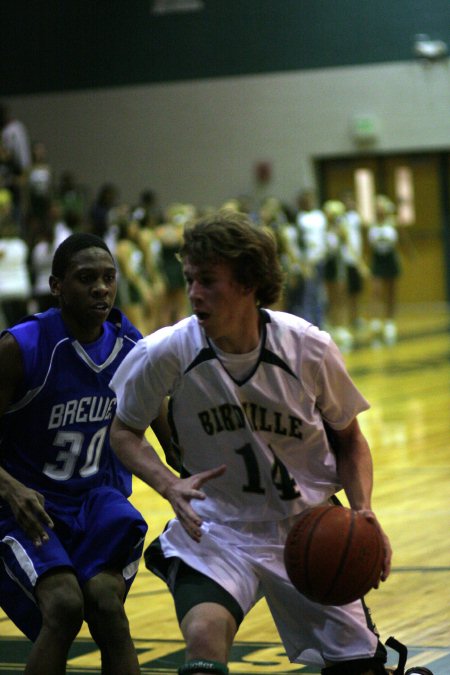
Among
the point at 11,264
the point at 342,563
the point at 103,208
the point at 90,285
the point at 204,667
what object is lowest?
the point at 11,264

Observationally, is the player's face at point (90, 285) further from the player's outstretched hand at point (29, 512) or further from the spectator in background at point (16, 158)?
the spectator in background at point (16, 158)

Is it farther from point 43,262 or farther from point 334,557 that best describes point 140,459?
point 43,262

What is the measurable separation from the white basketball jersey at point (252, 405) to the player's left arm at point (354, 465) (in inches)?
2.2

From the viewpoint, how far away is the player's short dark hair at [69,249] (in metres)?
3.88

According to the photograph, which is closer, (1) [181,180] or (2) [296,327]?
(2) [296,327]

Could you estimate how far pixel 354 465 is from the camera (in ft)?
11.1

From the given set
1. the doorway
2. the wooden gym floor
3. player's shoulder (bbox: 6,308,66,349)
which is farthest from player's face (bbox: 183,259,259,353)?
the doorway

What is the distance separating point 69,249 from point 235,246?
2.78 feet

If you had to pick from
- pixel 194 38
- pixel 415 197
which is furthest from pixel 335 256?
pixel 194 38

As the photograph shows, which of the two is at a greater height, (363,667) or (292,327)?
(292,327)

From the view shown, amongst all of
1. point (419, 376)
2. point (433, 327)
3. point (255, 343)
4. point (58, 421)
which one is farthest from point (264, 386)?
point (433, 327)

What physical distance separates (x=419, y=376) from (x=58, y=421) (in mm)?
9823

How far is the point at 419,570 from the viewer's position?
5.66m

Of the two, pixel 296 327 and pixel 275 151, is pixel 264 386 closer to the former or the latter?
pixel 296 327
